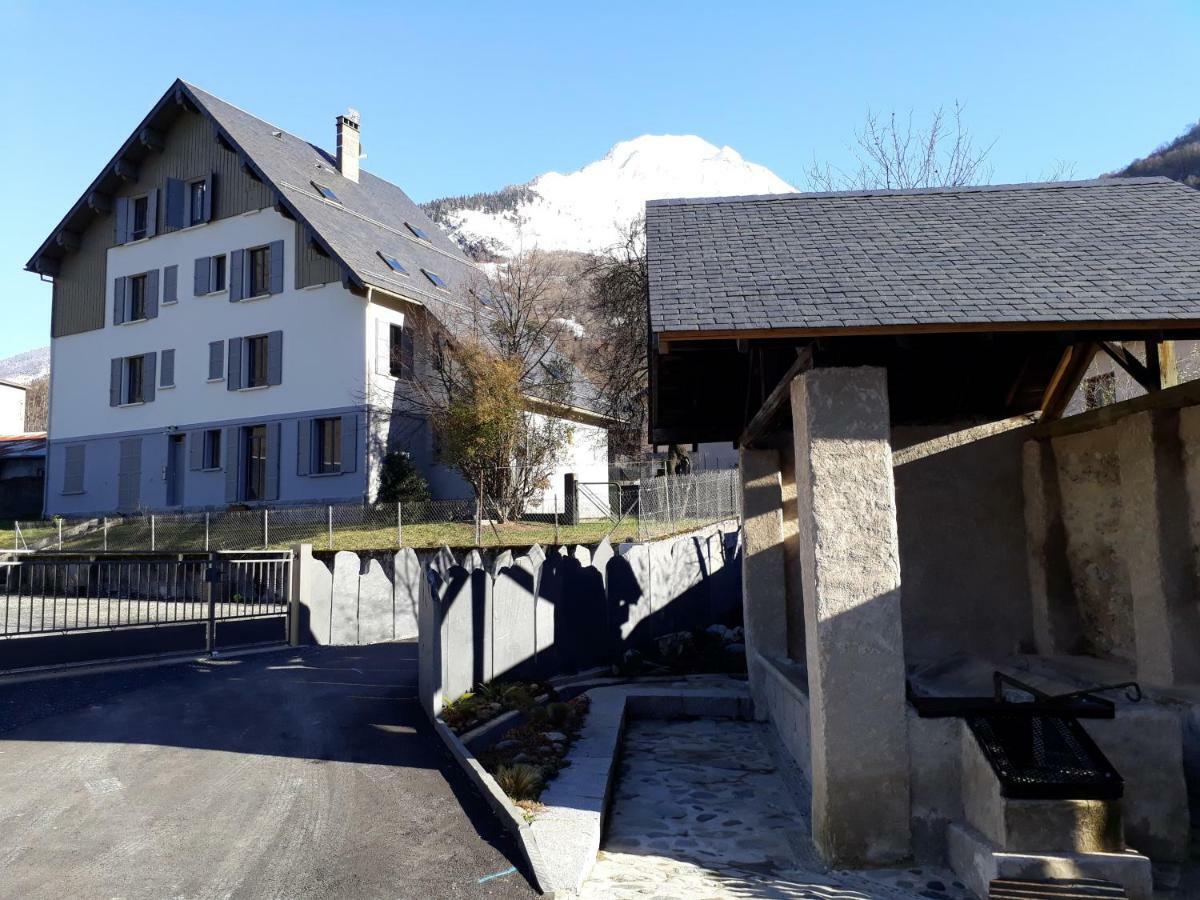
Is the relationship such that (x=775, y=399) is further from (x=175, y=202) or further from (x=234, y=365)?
(x=175, y=202)

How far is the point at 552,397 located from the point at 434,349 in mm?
3899

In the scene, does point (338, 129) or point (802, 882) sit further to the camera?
point (338, 129)

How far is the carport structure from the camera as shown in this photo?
5664 mm

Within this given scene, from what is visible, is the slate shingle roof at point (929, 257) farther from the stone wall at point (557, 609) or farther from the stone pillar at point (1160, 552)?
the stone wall at point (557, 609)

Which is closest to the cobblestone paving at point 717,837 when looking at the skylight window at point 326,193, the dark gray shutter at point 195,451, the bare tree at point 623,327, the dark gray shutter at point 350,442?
the dark gray shutter at point 350,442

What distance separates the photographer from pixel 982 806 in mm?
5297

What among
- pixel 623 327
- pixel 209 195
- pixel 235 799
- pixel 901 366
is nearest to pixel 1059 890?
pixel 901 366

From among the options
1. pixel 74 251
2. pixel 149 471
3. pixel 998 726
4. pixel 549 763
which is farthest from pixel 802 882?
pixel 74 251

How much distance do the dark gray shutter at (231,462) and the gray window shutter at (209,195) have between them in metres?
7.29

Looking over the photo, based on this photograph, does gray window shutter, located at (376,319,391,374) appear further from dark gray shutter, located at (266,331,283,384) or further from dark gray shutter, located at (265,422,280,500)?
dark gray shutter, located at (265,422,280,500)

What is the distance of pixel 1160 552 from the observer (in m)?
6.41

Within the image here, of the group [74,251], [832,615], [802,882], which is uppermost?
[74,251]

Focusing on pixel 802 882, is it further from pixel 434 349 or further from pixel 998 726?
pixel 434 349

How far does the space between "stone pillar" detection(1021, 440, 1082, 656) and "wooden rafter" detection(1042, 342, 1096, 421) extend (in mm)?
337
